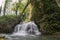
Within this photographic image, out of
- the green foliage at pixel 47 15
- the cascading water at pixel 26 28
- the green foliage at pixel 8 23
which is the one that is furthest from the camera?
the cascading water at pixel 26 28

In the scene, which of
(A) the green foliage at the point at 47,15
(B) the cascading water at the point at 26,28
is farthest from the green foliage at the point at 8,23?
(A) the green foliage at the point at 47,15

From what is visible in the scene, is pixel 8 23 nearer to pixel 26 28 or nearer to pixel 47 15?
pixel 26 28

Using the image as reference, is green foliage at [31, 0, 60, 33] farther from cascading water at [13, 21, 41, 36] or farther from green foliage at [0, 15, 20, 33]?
green foliage at [0, 15, 20, 33]

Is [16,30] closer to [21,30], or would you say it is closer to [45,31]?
[21,30]

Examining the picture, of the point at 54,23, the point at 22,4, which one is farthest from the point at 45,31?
the point at 22,4

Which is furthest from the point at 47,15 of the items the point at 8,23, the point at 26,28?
the point at 8,23

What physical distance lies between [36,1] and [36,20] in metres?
2.62

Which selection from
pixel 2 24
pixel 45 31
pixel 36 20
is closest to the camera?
pixel 45 31

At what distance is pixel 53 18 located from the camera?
74.5 feet

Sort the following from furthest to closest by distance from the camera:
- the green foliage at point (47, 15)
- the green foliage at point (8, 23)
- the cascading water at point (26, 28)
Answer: the cascading water at point (26, 28) < the green foliage at point (8, 23) < the green foliage at point (47, 15)

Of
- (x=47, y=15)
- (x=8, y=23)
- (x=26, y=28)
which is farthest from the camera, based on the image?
(x=26, y=28)

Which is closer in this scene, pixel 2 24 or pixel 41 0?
→ pixel 2 24

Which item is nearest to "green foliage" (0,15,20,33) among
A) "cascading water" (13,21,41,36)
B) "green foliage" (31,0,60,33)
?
"cascading water" (13,21,41,36)

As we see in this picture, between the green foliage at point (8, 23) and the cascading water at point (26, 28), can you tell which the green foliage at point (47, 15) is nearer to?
the cascading water at point (26, 28)
